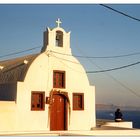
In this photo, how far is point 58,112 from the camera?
2086 centimetres

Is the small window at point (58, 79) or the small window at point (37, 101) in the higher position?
the small window at point (58, 79)

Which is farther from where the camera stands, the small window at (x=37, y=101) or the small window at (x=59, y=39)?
the small window at (x=59, y=39)

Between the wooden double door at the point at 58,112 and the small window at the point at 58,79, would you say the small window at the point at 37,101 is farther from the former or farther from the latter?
the small window at the point at 58,79

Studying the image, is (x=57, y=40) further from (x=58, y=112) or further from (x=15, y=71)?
(x=58, y=112)

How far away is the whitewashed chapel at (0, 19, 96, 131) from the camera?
18969 millimetres

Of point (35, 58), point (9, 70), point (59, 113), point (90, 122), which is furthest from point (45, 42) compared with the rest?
point (90, 122)

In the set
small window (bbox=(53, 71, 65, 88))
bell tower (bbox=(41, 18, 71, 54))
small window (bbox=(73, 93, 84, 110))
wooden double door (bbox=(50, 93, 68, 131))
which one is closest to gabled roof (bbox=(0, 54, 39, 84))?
bell tower (bbox=(41, 18, 71, 54))

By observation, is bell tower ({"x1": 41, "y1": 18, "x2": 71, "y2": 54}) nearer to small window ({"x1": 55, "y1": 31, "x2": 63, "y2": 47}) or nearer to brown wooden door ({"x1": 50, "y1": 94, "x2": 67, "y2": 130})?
small window ({"x1": 55, "y1": 31, "x2": 63, "y2": 47})

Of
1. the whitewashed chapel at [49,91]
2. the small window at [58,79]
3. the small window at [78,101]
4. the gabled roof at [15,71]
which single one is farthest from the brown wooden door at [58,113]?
the gabled roof at [15,71]

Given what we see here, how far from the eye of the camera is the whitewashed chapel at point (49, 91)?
19.0m

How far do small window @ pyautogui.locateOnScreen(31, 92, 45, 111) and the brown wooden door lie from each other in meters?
0.79

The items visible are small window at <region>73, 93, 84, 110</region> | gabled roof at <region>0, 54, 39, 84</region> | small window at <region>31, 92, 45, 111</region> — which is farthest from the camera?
small window at <region>73, 93, 84, 110</region>

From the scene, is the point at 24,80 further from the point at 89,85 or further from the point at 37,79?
the point at 89,85

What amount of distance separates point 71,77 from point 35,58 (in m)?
2.81
